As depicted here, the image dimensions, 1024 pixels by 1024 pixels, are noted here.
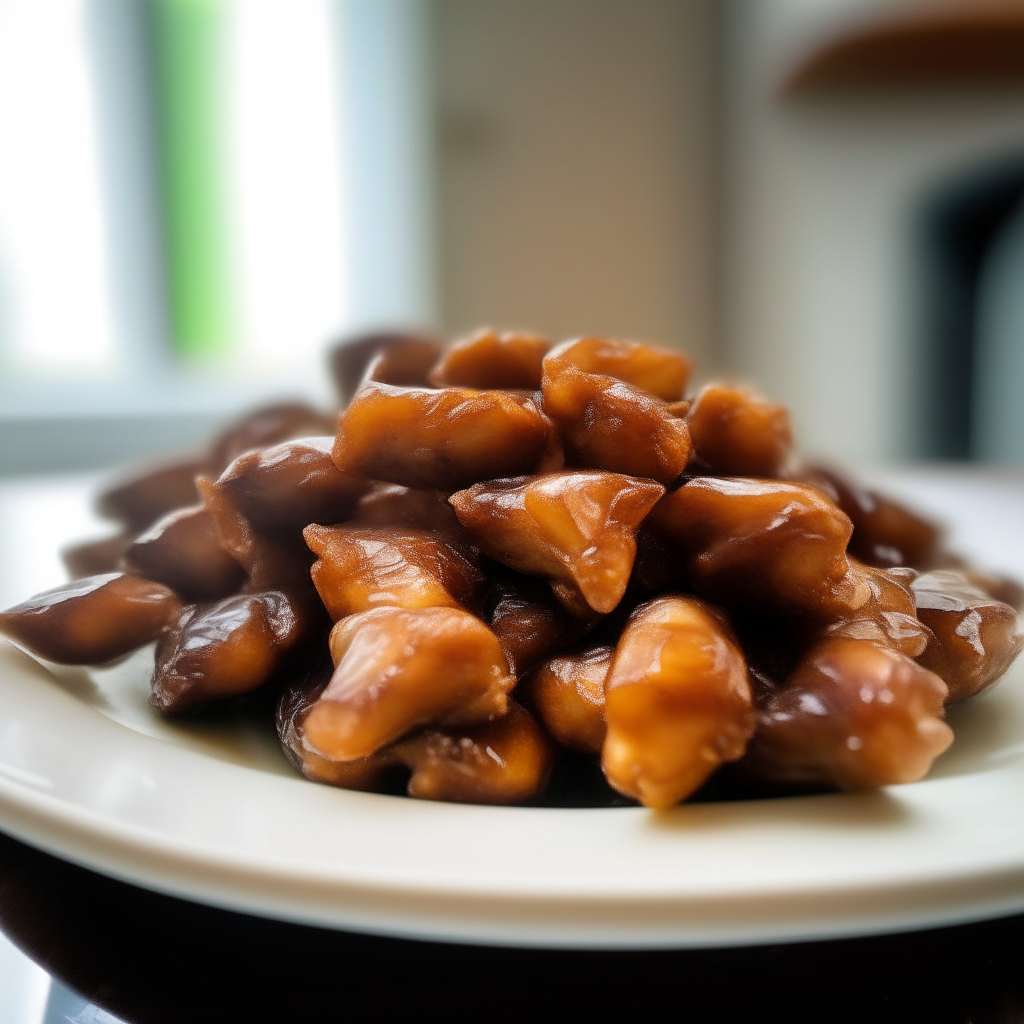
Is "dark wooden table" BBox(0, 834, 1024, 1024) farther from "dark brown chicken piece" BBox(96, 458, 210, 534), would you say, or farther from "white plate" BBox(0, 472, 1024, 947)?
"dark brown chicken piece" BBox(96, 458, 210, 534)

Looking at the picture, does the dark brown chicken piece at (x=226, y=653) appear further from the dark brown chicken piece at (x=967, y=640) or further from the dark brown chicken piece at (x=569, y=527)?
the dark brown chicken piece at (x=967, y=640)

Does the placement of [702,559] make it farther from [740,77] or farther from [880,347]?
[740,77]

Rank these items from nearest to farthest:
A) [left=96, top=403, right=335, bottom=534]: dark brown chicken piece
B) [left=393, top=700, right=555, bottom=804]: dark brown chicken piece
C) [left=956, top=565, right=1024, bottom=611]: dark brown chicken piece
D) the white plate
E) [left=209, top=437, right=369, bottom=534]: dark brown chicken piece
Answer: the white plate → [left=393, top=700, right=555, bottom=804]: dark brown chicken piece → [left=209, top=437, right=369, bottom=534]: dark brown chicken piece → [left=956, top=565, right=1024, bottom=611]: dark brown chicken piece → [left=96, top=403, right=335, bottom=534]: dark brown chicken piece

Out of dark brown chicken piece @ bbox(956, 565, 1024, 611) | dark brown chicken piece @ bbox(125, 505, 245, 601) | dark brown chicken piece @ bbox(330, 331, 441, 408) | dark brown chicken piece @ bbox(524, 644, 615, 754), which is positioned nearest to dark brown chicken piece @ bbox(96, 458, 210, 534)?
dark brown chicken piece @ bbox(330, 331, 441, 408)

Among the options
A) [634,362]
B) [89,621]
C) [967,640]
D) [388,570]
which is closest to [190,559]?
→ [89,621]

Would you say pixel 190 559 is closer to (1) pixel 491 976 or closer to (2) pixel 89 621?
(2) pixel 89 621

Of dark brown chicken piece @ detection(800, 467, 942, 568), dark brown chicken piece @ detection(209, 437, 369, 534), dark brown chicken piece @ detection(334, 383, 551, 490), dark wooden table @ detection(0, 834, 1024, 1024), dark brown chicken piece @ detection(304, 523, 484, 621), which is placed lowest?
dark wooden table @ detection(0, 834, 1024, 1024)

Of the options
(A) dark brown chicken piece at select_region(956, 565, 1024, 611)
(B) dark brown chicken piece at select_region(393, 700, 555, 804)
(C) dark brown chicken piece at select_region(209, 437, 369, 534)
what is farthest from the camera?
(A) dark brown chicken piece at select_region(956, 565, 1024, 611)
